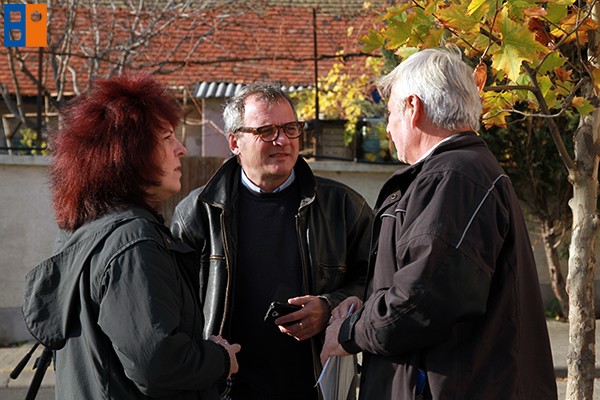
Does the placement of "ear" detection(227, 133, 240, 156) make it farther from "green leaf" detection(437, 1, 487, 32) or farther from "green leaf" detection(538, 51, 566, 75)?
"green leaf" detection(538, 51, 566, 75)

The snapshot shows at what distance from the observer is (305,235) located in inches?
126

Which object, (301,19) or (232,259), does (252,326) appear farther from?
(301,19)

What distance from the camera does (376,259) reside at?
8.09ft

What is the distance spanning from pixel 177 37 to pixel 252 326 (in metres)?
11.9

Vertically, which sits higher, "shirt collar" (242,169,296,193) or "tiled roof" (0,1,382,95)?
"tiled roof" (0,1,382,95)

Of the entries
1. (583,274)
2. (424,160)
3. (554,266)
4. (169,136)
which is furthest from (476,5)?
(554,266)

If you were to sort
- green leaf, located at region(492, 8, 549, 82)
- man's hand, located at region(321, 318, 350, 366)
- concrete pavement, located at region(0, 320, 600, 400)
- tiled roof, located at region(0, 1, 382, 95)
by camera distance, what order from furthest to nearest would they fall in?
tiled roof, located at region(0, 1, 382, 95) < concrete pavement, located at region(0, 320, 600, 400) < green leaf, located at region(492, 8, 549, 82) < man's hand, located at region(321, 318, 350, 366)

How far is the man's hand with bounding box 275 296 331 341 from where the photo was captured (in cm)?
294

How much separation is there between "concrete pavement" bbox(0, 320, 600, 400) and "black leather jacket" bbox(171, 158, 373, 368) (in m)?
3.54

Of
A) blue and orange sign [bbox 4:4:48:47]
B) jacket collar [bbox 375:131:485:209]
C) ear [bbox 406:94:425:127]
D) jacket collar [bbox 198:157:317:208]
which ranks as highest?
blue and orange sign [bbox 4:4:48:47]

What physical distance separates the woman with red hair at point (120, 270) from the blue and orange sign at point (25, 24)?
280 inches

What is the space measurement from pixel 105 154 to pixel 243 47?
13.4 m

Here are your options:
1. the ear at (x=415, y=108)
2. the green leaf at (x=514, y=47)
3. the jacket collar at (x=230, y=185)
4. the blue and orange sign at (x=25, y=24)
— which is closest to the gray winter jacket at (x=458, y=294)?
the ear at (x=415, y=108)

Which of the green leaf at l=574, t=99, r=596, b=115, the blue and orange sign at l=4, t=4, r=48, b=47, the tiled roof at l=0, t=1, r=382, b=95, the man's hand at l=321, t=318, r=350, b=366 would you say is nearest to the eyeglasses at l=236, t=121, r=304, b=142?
the man's hand at l=321, t=318, r=350, b=366
